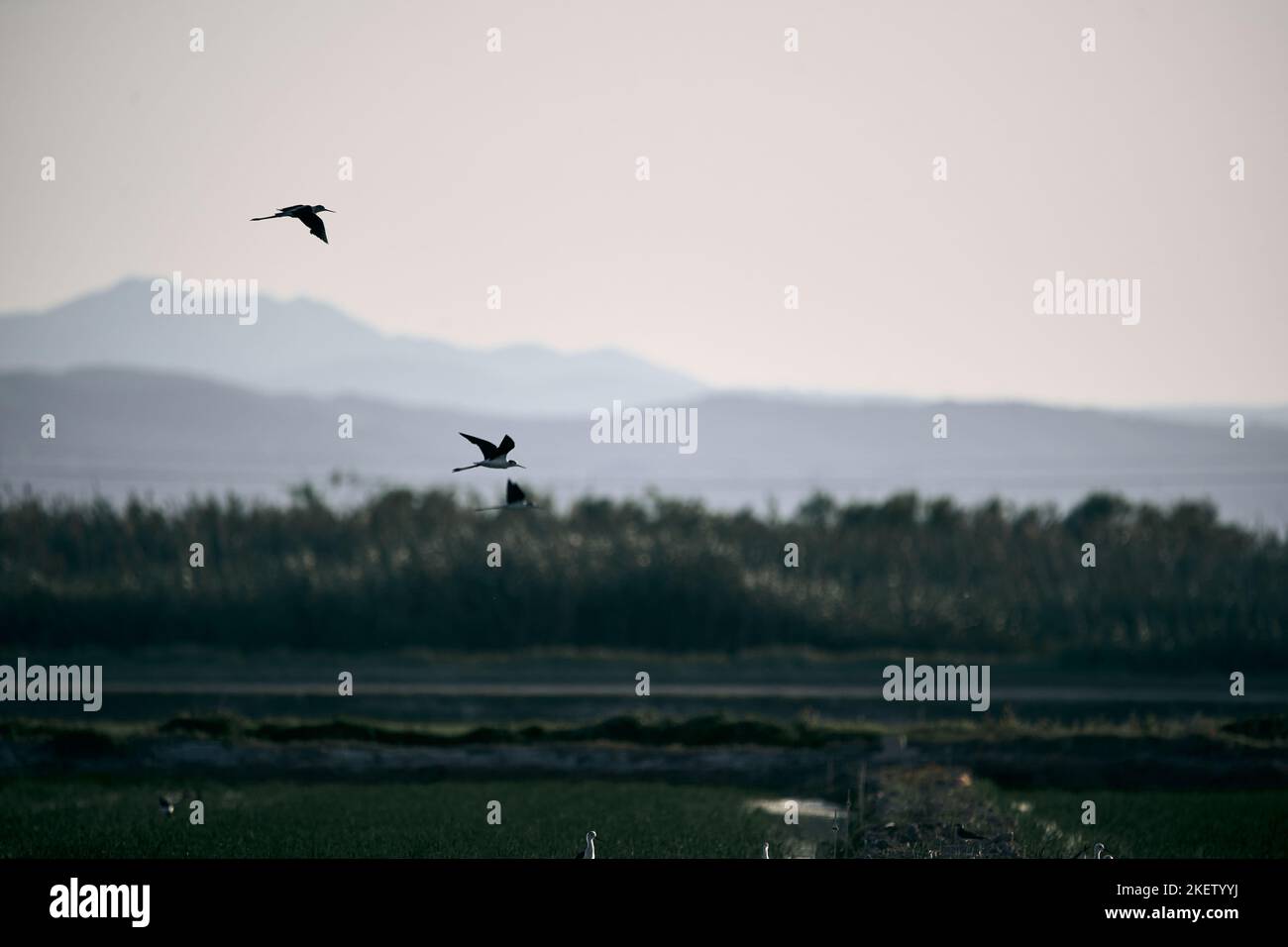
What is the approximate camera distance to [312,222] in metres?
13.4

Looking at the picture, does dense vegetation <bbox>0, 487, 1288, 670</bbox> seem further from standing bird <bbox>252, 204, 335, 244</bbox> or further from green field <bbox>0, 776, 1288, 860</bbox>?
standing bird <bbox>252, 204, 335, 244</bbox>

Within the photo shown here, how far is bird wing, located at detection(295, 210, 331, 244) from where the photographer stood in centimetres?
1336

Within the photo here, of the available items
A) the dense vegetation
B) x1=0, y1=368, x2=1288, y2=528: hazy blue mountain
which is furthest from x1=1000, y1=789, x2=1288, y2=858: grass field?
x1=0, y1=368, x2=1288, y2=528: hazy blue mountain

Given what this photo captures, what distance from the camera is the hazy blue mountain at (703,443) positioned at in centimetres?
15088

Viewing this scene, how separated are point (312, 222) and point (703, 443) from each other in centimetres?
15993

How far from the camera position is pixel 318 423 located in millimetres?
191625

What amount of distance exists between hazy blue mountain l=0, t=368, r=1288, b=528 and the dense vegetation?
9092cm

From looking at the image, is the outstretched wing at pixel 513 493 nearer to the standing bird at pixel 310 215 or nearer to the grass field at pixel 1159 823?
the standing bird at pixel 310 215

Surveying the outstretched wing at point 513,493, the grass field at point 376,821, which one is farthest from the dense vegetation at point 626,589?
the outstretched wing at point 513,493

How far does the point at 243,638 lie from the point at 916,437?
14818 cm

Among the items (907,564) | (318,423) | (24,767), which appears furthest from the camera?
(318,423)

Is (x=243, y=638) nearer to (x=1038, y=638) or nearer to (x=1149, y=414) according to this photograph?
(x=1038, y=638)

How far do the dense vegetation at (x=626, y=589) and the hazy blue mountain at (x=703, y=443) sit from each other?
9092 cm
